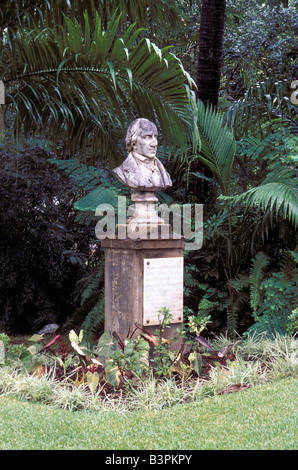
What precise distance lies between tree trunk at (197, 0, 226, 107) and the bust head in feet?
6.97

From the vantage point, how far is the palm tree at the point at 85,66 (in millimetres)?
5523

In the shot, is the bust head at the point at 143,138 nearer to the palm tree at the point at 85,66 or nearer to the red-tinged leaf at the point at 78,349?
the palm tree at the point at 85,66

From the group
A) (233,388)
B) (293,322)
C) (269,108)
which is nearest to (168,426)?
(233,388)

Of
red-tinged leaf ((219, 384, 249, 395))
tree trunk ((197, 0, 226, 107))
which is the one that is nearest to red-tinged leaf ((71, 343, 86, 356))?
red-tinged leaf ((219, 384, 249, 395))

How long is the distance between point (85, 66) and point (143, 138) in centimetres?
104

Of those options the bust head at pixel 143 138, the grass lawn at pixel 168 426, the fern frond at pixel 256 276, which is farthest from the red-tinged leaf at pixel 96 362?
the fern frond at pixel 256 276

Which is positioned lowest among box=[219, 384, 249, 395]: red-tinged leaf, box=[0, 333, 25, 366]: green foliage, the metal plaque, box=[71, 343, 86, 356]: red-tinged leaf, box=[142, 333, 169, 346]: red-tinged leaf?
box=[219, 384, 249, 395]: red-tinged leaf

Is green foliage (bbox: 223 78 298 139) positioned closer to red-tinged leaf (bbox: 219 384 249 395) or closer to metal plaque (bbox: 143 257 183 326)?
metal plaque (bbox: 143 257 183 326)

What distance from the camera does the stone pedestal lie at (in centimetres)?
516

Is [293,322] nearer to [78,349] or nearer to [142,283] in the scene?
[142,283]
